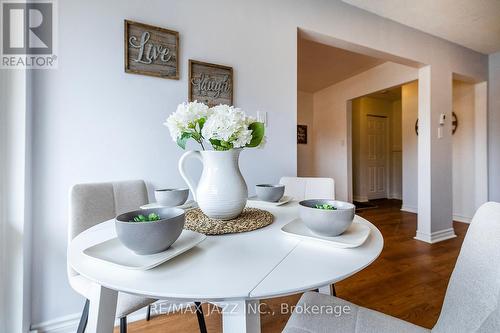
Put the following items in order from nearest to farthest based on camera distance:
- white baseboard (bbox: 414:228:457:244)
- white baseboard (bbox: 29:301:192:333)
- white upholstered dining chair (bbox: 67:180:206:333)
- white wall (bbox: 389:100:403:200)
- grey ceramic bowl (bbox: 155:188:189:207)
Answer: white upholstered dining chair (bbox: 67:180:206:333)
grey ceramic bowl (bbox: 155:188:189:207)
white baseboard (bbox: 29:301:192:333)
white baseboard (bbox: 414:228:457:244)
white wall (bbox: 389:100:403:200)

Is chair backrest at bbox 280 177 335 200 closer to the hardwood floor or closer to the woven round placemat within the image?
the woven round placemat

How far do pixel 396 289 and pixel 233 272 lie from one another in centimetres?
189

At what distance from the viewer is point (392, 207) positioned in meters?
4.61

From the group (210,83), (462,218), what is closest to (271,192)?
(210,83)

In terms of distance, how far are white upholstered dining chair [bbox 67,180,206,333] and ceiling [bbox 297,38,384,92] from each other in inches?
104

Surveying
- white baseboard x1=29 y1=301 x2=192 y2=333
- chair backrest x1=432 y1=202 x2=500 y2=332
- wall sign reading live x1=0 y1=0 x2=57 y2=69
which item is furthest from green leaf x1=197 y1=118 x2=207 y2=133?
white baseboard x1=29 y1=301 x2=192 y2=333

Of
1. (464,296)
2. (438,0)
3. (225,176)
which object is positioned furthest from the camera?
(438,0)

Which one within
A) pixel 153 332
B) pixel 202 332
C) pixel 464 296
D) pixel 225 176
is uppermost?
pixel 225 176

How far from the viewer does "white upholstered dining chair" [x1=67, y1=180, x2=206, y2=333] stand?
93cm

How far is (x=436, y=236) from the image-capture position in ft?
9.20

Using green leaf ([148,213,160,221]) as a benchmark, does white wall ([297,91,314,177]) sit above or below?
above

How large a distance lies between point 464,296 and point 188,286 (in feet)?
2.15

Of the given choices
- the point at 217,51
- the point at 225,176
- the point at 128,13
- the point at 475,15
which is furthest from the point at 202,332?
the point at 475,15

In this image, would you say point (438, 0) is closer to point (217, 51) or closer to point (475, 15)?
point (475, 15)
